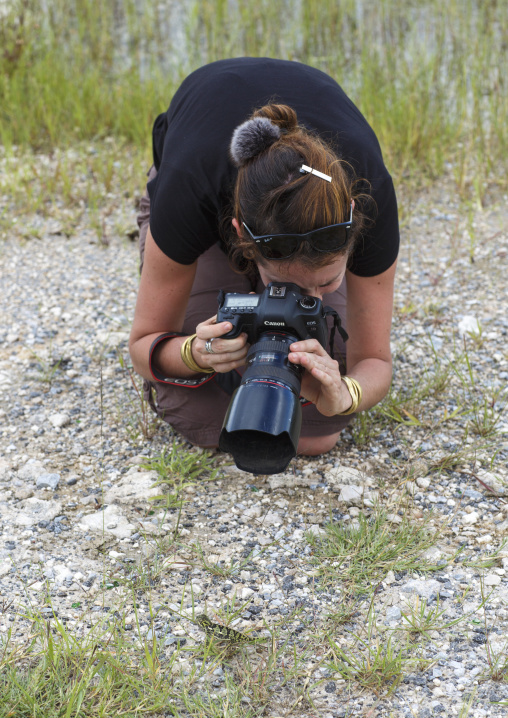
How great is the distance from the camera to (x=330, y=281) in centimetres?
188

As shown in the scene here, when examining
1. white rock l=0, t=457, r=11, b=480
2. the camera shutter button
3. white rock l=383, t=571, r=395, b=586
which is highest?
the camera shutter button

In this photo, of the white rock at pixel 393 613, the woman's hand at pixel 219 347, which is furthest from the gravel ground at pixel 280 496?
the woman's hand at pixel 219 347

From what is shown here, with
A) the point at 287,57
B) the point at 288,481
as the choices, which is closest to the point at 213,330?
the point at 288,481

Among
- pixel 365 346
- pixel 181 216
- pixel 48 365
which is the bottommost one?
pixel 48 365

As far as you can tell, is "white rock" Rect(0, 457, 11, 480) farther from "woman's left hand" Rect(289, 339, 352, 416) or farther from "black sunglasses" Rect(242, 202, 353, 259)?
"black sunglasses" Rect(242, 202, 353, 259)

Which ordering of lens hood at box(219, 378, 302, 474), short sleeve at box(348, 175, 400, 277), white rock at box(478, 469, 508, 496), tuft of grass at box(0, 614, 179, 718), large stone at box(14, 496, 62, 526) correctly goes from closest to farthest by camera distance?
tuft of grass at box(0, 614, 179, 718) < lens hood at box(219, 378, 302, 474) < short sleeve at box(348, 175, 400, 277) < large stone at box(14, 496, 62, 526) < white rock at box(478, 469, 508, 496)

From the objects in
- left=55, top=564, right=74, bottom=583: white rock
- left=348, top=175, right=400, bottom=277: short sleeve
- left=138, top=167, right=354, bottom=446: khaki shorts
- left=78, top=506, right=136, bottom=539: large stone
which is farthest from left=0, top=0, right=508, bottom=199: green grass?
left=55, top=564, right=74, bottom=583: white rock

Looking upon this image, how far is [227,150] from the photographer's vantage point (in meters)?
1.88

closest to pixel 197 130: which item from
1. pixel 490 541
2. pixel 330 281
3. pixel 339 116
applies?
pixel 339 116

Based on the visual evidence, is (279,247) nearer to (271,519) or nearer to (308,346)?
(308,346)

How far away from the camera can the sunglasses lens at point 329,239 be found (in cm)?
171

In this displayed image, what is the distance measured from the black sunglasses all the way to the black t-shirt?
0.23 m

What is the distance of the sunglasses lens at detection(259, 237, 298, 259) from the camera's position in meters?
1.73

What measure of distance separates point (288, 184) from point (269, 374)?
436 mm
